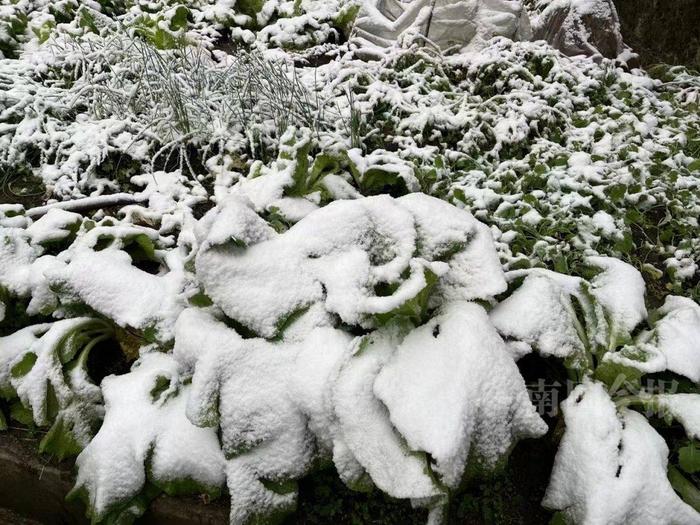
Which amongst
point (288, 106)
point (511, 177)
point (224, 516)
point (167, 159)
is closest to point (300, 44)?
point (288, 106)

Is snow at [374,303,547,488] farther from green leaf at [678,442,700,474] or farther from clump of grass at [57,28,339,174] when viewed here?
clump of grass at [57,28,339,174]

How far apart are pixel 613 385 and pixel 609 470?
0.77ft

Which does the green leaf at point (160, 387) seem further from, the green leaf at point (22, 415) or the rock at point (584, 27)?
the rock at point (584, 27)

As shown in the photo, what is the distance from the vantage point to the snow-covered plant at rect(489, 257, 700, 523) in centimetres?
116

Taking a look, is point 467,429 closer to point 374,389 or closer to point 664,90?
point 374,389

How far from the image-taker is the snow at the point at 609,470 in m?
1.15

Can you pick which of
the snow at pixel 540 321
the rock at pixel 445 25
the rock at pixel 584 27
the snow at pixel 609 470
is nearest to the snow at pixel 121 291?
the snow at pixel 540 321

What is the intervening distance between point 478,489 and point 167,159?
1852 mm

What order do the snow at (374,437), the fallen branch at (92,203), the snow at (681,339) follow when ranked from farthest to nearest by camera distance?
1. the fallen branch at (92,203)
2. the snow at (681,339)
3. the snow at (374,437)

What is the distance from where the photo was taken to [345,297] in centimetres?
126

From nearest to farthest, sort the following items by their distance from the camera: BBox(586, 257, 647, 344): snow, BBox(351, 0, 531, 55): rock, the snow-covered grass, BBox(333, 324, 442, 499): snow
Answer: BBox(333, 324, 442, 499): snow, the snow-covered grass, BBox(586, 257, 647, 344): snow, BBox(351, 0, 531, 55): rock

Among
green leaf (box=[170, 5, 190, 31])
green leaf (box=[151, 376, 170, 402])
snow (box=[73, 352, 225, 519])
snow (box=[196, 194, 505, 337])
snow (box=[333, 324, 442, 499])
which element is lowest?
snow (box=[73, 352, 225, 519])

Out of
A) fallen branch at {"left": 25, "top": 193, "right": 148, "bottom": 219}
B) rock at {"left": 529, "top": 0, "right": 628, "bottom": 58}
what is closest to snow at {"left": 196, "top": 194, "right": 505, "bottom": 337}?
fallen branch at {"left": 25, "top": 193, "right": 148, "bottom": 219}

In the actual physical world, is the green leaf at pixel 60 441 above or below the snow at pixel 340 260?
below
